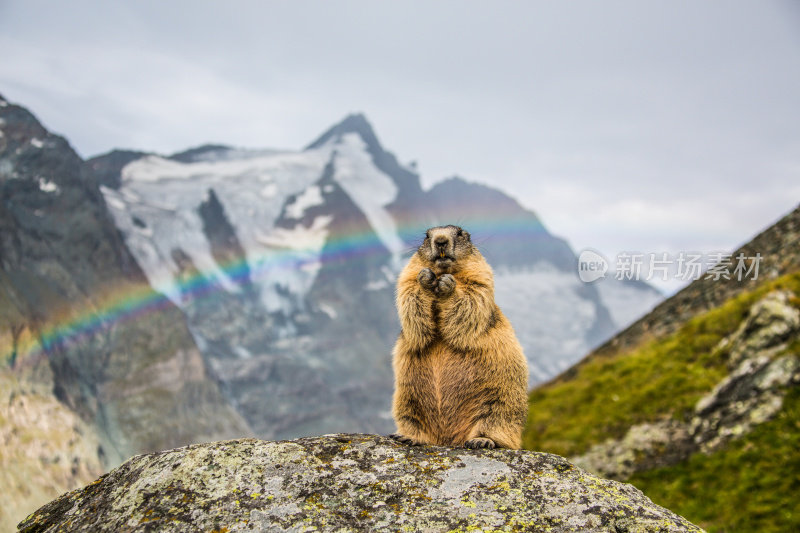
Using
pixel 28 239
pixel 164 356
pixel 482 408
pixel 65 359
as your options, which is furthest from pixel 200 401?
pixel 482 408

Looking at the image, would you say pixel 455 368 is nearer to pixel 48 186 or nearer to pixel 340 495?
pixel 340 495

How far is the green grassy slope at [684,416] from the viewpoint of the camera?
1454 centimetres

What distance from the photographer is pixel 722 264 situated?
110 feet

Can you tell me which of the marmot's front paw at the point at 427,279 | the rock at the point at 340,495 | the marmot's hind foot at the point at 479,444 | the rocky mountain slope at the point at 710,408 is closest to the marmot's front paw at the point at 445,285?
the marmot's front paw at the point at 427,279

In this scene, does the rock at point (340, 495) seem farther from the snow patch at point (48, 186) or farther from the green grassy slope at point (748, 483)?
the snow patch at point (48, 186)

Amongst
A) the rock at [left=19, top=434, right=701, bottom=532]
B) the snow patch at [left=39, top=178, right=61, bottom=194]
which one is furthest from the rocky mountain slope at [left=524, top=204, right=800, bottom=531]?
the snow patch at [left=39, top=178, right=61, bottom=194]

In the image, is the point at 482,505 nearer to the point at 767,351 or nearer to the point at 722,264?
the point at 767,351

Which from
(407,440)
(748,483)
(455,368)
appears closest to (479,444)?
(407,440)

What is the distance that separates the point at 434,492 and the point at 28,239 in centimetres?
21529

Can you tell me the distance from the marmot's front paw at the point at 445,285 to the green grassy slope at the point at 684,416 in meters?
12.0

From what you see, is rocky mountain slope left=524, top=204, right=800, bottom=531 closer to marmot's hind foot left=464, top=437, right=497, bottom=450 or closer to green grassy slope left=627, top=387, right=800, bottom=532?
green grassy slope left=627, top=387, right=800, bottom=532

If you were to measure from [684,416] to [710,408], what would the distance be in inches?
59.4

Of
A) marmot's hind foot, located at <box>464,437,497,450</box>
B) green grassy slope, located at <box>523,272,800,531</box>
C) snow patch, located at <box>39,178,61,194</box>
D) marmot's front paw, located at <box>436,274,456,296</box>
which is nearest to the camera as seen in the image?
marmot's hind foot, located at <box>464,437,497,450</box>

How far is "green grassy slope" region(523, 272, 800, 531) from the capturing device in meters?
14.5
